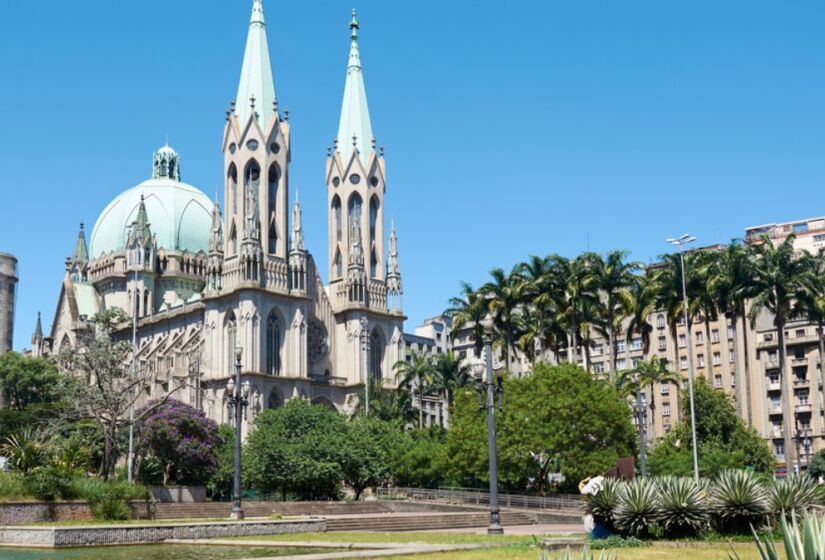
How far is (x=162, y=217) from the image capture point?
11269cm

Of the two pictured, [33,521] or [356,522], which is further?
[356,522]

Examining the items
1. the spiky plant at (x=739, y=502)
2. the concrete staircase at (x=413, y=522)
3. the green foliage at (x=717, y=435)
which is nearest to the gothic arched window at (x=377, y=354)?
the green foliage at (x=717, y=435)

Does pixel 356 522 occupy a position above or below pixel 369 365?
below

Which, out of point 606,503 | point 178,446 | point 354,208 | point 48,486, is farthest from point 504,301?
point 606,503

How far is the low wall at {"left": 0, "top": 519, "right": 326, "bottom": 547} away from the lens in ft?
88.3

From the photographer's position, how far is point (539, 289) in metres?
68.1

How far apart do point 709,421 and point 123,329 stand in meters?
62.2

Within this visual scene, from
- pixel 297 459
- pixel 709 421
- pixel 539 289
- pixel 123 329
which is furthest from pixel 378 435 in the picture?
pixel 123 329

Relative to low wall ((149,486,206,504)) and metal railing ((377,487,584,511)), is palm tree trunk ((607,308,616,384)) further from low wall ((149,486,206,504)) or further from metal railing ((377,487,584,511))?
low wall ((149,486,206,504))

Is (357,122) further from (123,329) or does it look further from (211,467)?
(211,467)

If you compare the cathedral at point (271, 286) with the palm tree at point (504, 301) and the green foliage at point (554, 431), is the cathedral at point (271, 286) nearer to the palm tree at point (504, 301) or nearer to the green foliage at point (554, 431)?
the palm tree at point (504, 301)

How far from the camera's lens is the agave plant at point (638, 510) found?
75.7 ft

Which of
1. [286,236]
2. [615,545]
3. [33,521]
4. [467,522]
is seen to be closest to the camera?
[615,545]

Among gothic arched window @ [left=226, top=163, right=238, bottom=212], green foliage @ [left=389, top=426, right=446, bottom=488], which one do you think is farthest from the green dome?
green foliage @ [left=389, top=426, right=446, bottom=488]
